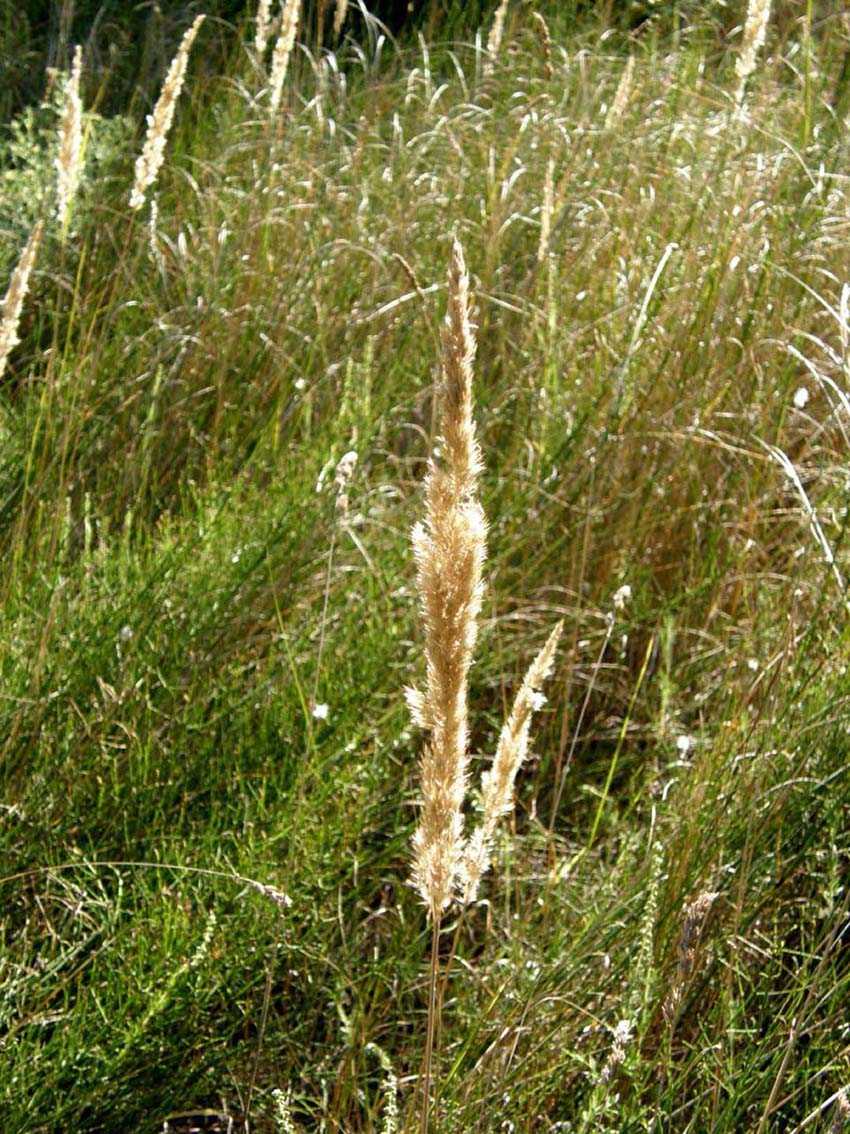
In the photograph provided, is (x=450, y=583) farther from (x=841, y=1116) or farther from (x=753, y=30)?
(x=753, y=30)

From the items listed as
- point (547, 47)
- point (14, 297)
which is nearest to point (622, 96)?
point (547, 47)

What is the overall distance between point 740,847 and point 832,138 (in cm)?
196

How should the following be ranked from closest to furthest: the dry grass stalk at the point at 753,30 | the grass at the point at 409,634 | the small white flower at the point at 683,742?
the grass at the point at 409,634, the small white flower at the point at 683,742, the dry grass stalk at the point at 753,30

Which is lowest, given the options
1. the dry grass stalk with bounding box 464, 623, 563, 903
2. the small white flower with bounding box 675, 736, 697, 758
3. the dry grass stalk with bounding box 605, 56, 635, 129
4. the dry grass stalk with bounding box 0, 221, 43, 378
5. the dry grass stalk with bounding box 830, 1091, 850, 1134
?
the small white flower with bounding box 675, 736, 697, 758

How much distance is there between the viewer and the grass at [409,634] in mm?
1550

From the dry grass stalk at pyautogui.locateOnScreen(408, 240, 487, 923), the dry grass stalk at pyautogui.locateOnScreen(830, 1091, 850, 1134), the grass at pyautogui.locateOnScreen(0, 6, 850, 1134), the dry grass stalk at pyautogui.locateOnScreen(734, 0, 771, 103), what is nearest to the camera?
the dry grass stalk at pyautogui.locateOnScreen(408, 240, 487, 923)

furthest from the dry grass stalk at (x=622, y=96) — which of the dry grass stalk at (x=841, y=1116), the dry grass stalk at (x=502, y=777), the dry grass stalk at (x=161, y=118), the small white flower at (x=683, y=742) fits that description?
the dry grass stalk at (x=841, y=1116)

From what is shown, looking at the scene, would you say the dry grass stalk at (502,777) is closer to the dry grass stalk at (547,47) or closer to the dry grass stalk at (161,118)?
the dry grass stalk at (161,118)

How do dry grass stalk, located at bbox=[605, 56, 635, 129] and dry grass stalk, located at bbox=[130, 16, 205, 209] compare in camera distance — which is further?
dry grass stalk, located at bbox=[605, 56, 635, 129]

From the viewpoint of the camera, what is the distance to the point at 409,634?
2.27 m

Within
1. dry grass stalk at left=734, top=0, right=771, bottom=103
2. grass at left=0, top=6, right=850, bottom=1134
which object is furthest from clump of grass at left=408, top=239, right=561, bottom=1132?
dry grass stalk at left=734, top=0, right=771, bottom=103

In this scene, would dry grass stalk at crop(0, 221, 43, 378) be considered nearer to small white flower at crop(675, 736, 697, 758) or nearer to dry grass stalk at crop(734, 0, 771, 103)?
small white flower at crop(675, 736, 697, 758)

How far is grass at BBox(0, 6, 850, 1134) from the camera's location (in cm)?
155

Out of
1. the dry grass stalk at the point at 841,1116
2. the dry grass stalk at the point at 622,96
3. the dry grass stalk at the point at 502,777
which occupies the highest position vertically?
the dry grass stalk at the point at 622,96
